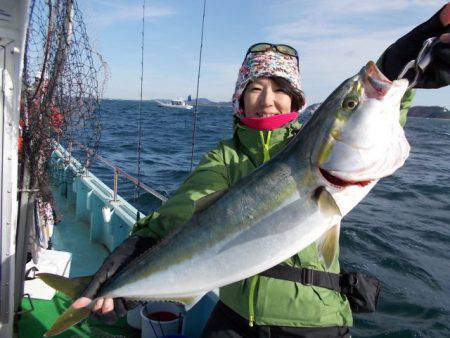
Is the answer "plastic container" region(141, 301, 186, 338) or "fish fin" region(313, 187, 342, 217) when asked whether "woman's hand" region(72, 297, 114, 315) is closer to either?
"fish fin" region(313, 187, 342, 217)

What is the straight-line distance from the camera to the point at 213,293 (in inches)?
188

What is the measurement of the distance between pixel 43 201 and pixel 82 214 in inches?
170

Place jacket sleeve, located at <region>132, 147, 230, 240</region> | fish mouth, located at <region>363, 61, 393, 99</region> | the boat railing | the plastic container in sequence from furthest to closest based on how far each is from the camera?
the boat railing, the plastic container, jacket sleeve, located at <region>132, 147, 230, 240</region>, fish mouth, located at <region>363, 61, 393, 99</region>

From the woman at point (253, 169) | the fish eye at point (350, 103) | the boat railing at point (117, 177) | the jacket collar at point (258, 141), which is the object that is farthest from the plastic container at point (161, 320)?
the fish eye at point (350, 103)

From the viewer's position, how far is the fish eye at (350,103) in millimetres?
2211

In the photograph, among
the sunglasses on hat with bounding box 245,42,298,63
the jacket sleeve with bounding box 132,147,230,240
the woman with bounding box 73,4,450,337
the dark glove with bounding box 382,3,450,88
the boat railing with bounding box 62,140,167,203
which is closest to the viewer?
the dark glove with bounding box 382,3,450,88

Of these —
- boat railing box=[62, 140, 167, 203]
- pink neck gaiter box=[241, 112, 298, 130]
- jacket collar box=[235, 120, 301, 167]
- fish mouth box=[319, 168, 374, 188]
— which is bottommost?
boat railing box=[62, 140, 167, 203]

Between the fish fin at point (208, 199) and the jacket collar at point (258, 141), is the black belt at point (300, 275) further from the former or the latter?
the jacket collar at point (258, 141)

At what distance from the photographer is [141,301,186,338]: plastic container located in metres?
4.59

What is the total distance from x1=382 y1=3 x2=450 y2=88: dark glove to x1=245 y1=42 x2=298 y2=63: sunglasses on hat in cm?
87

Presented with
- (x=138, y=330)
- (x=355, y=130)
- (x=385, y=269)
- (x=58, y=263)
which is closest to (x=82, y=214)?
(x=58, y=263)

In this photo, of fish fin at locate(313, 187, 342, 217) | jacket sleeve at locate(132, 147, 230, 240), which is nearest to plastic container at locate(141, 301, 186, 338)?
jacket sleeve at locate(132, 147, 230, 240)

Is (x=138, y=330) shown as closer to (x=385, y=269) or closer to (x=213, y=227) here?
(x=213, y=227)

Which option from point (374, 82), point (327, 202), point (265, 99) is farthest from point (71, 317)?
point (374, 82)
